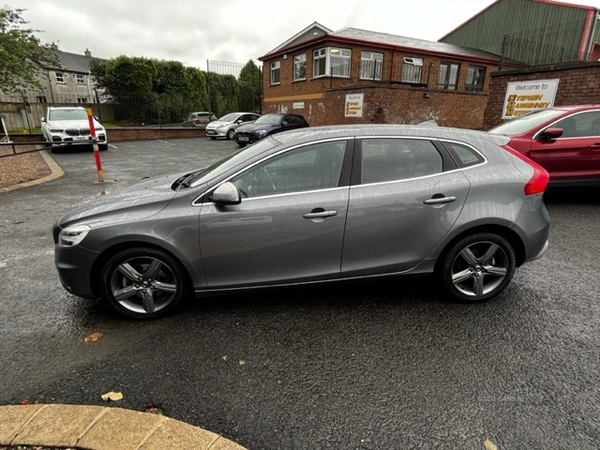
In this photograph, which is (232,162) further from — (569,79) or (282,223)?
(569,79)

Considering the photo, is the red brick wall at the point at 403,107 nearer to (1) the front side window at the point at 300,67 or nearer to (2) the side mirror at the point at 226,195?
(1) the front side window at the point at 300,67

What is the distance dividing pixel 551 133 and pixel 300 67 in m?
18.2

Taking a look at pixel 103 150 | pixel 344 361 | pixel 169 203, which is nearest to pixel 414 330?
pixel 344 361

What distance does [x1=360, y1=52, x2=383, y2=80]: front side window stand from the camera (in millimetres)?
20531

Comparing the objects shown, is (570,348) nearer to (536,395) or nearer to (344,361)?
(536,395)

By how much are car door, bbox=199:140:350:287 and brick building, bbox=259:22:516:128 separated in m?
12.7

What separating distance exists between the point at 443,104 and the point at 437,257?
620 inches

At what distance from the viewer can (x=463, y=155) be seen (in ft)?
10.3

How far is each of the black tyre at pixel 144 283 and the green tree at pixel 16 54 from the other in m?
14.1

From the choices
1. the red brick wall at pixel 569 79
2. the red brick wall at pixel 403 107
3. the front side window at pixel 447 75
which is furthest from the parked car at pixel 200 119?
the red brick wall at pixel 569 79

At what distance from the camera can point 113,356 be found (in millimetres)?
Answer: 2553

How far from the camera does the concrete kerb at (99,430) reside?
1843mm

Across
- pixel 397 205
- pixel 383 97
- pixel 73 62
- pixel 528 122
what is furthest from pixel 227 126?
pixel 73 62

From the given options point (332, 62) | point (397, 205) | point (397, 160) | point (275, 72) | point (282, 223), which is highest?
point (332, 62)
